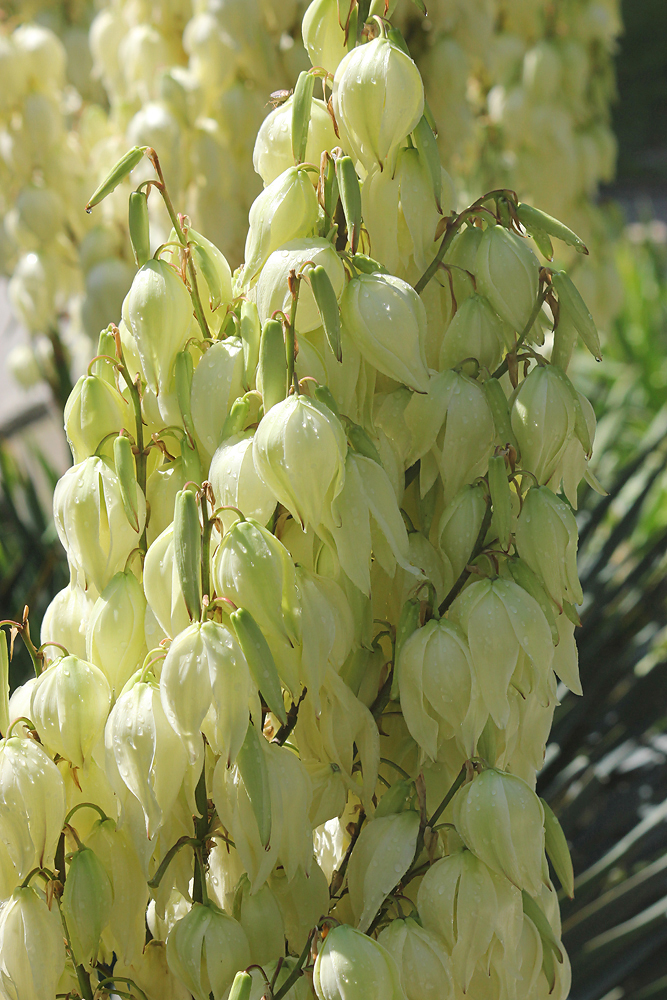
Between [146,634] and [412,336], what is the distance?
15 cm

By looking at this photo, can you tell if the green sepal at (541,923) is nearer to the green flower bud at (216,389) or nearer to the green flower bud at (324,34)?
the green flower bud at (216,389)

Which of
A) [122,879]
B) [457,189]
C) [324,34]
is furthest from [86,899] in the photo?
[457,189]

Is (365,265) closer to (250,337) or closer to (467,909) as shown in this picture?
(250,337)

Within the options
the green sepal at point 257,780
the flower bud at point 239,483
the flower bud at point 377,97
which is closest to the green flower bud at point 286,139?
the flower bud at point 377,97

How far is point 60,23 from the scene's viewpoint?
1348 millimetres

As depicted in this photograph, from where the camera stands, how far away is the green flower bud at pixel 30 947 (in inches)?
13.1

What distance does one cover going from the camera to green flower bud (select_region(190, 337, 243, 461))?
36 centimetres

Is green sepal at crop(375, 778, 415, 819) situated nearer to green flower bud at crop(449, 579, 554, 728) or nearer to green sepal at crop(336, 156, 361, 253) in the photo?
green flower bud at crop(449, 579, 554, 728)

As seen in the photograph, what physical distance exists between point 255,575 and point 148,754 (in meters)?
0.07

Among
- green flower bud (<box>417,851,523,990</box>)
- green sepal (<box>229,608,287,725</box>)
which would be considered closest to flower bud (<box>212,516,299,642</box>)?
green sepal (<box>229,608,287,725</box>)

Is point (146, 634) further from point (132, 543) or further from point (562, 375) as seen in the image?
point (562, 375)

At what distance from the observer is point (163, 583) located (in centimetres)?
34

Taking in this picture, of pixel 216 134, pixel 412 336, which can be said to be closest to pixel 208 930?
pixel 412 336

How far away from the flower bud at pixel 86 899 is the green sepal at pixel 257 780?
0.24ft
